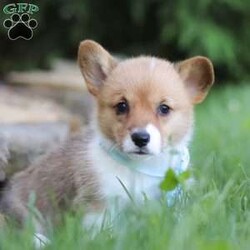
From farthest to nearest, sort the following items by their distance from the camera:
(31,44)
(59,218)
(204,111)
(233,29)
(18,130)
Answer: (233,29), (31,44), (204,111), (18,130), (59,218)

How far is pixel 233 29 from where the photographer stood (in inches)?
395

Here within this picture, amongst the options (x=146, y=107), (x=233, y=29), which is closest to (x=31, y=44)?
(x=233, y=29)

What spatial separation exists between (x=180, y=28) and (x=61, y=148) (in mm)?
4871

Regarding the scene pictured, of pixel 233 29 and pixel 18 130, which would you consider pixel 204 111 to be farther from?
pixel 18 130

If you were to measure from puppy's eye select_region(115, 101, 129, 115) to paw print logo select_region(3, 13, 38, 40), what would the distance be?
214 cm

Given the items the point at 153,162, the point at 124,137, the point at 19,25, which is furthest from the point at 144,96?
the point at 19,25

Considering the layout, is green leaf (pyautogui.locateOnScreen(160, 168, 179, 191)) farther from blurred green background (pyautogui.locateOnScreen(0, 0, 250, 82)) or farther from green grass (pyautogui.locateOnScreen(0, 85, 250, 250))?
blurred green background (pyautogui.locateOnScreen(0, 0, 250, 82))

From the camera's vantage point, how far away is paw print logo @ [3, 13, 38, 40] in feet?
21.2

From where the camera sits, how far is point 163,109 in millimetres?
4297

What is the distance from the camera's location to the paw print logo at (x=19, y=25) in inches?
255

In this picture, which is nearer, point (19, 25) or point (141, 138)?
point (141, 138)

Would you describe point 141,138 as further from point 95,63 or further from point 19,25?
point 19,25

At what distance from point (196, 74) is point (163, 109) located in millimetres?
408

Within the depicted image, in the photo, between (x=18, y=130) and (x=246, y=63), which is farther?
(x=246, y=63)
